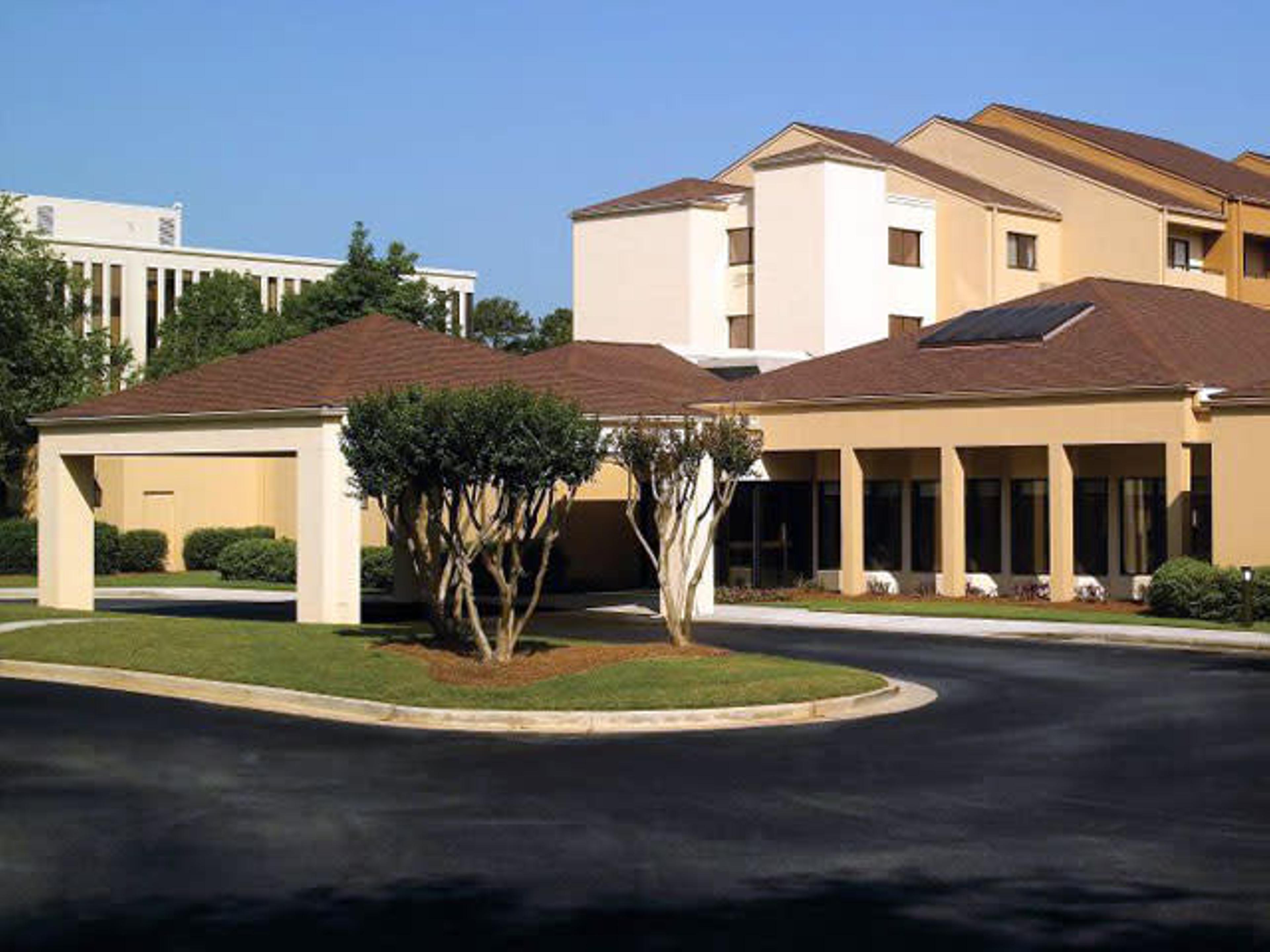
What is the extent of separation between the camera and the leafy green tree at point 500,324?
122m

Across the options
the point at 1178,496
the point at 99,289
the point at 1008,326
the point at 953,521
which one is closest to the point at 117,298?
the point at 99,289

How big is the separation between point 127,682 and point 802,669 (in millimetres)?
9248

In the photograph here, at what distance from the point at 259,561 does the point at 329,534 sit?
21433mm

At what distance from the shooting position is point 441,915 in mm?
12055

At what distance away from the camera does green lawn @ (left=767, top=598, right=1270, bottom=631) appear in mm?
36531

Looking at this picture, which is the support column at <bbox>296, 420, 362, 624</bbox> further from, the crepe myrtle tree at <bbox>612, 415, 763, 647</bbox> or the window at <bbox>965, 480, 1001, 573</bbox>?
the window at <bbox>965, 480, 1001, 573</bbox>

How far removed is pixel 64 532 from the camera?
39.6 m

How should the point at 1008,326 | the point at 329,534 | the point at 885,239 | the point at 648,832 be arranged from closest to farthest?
the point at 648,832
the point at 329,534
the point at 1008,326
the point at 885,239

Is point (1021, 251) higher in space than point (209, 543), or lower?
higher

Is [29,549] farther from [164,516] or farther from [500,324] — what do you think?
[500,324]

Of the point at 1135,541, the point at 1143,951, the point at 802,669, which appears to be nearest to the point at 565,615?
the point at 1135,541

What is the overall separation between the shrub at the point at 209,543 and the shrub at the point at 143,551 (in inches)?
30.1

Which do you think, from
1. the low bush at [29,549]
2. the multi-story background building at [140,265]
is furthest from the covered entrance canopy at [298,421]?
the multi-story background building at [140,265]

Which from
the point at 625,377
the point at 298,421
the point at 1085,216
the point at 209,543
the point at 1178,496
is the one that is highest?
the point at 1085,216
